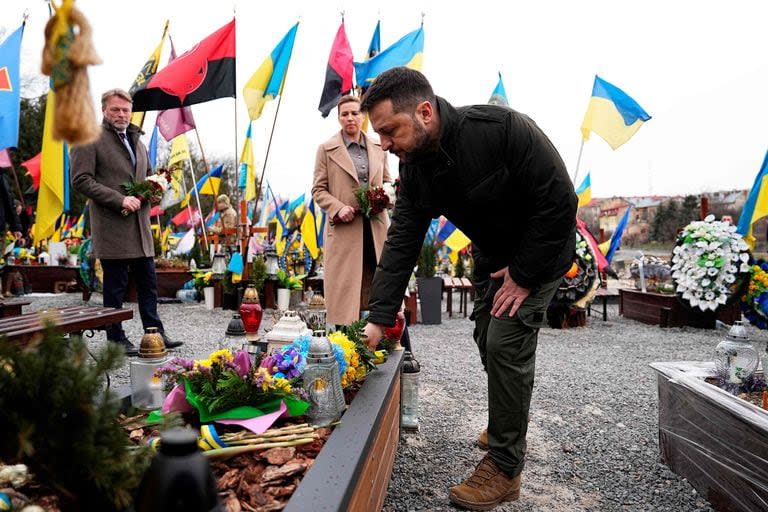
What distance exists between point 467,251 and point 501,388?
43.7 feet

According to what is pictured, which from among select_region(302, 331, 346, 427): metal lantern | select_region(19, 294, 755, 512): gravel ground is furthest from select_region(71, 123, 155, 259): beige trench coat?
select_region(302, 331, 346, 427): metal lantern

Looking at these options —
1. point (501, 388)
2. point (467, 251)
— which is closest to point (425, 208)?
point (501, 388)

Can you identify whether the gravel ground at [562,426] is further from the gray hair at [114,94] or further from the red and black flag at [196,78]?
the red and black flag at [196,78]

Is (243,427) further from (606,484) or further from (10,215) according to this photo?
(10,215)

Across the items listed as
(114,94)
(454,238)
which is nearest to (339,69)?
(114,94)

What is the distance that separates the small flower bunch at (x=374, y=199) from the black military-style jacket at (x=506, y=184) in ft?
4.84

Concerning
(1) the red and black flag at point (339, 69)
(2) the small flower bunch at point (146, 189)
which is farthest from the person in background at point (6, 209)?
(1) the red and black flag at point (339, 69)

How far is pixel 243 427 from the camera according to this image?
5.52ft

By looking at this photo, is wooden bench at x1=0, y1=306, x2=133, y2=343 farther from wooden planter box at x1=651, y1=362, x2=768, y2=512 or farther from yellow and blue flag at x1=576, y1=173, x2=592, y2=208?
yellow and blue flag at x1=576, y1=173, x2=592, y2=208

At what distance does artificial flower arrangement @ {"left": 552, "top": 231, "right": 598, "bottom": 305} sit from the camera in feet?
24.1

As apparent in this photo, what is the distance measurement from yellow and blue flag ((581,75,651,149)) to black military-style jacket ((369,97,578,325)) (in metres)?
5.92

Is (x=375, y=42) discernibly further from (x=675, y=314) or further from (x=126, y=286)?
(x=675, y=314)

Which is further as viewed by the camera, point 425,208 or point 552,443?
point 552,443

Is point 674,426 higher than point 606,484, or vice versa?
point 674,426
